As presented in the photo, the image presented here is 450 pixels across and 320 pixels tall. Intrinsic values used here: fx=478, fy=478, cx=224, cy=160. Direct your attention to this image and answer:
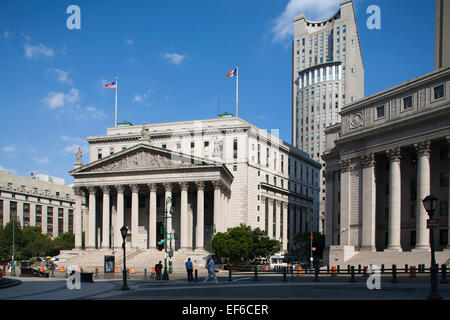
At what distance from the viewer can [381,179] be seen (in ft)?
212

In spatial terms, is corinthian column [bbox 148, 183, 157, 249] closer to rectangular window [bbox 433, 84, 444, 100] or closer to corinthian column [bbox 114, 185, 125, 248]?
corinthian column [bbox 114, 185, 125, 248]

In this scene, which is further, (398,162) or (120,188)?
(120,188)

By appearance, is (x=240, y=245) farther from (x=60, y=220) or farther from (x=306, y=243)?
(x=60, y=220)

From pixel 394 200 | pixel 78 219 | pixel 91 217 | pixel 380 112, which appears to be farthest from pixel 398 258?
pixel 78 219

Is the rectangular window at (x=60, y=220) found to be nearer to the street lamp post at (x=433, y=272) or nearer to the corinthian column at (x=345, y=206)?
the corinthian column at (x=345, y=206)

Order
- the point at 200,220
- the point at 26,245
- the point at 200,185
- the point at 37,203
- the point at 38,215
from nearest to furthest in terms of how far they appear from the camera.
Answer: the point at 200,220, the point at 200,185, the point at 26,245, the point at 37,203, the point at 38,215

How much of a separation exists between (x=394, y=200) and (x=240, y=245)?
2468cm

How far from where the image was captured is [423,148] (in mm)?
55344

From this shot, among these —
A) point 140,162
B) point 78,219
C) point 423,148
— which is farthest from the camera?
point 78,219

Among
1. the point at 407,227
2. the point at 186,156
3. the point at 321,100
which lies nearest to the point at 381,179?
the point at 407,227

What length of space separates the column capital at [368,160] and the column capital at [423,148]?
740 cm
